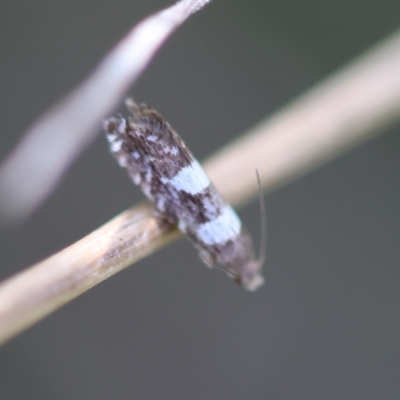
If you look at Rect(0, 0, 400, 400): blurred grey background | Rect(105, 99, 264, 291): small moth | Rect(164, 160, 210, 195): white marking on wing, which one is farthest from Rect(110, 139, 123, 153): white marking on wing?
Rect(0, 0, 400, 400): blurred grey background

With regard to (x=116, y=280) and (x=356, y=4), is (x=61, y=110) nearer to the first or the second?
(x=116, y=280)

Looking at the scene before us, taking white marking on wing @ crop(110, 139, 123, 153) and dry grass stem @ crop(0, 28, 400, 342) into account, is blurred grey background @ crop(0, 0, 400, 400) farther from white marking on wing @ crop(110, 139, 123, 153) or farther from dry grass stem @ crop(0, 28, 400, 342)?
white marking on wing @ crop(110, 139, 123, 153)

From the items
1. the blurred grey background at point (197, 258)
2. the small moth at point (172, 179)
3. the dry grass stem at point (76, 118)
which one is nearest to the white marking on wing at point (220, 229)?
the small moth at point (172, 179)

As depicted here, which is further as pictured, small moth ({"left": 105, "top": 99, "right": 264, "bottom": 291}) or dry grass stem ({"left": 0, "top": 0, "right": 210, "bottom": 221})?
small moth ({"left": 105, "top": 99, "right": 264, "bottom": 291})

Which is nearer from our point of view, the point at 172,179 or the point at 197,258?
the point at 172,179

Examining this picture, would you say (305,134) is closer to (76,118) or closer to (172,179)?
(172,179)

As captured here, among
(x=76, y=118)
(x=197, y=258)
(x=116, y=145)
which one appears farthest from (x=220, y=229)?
(x=197, y=258)

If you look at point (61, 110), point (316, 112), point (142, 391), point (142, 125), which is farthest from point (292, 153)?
point (142, 391)
